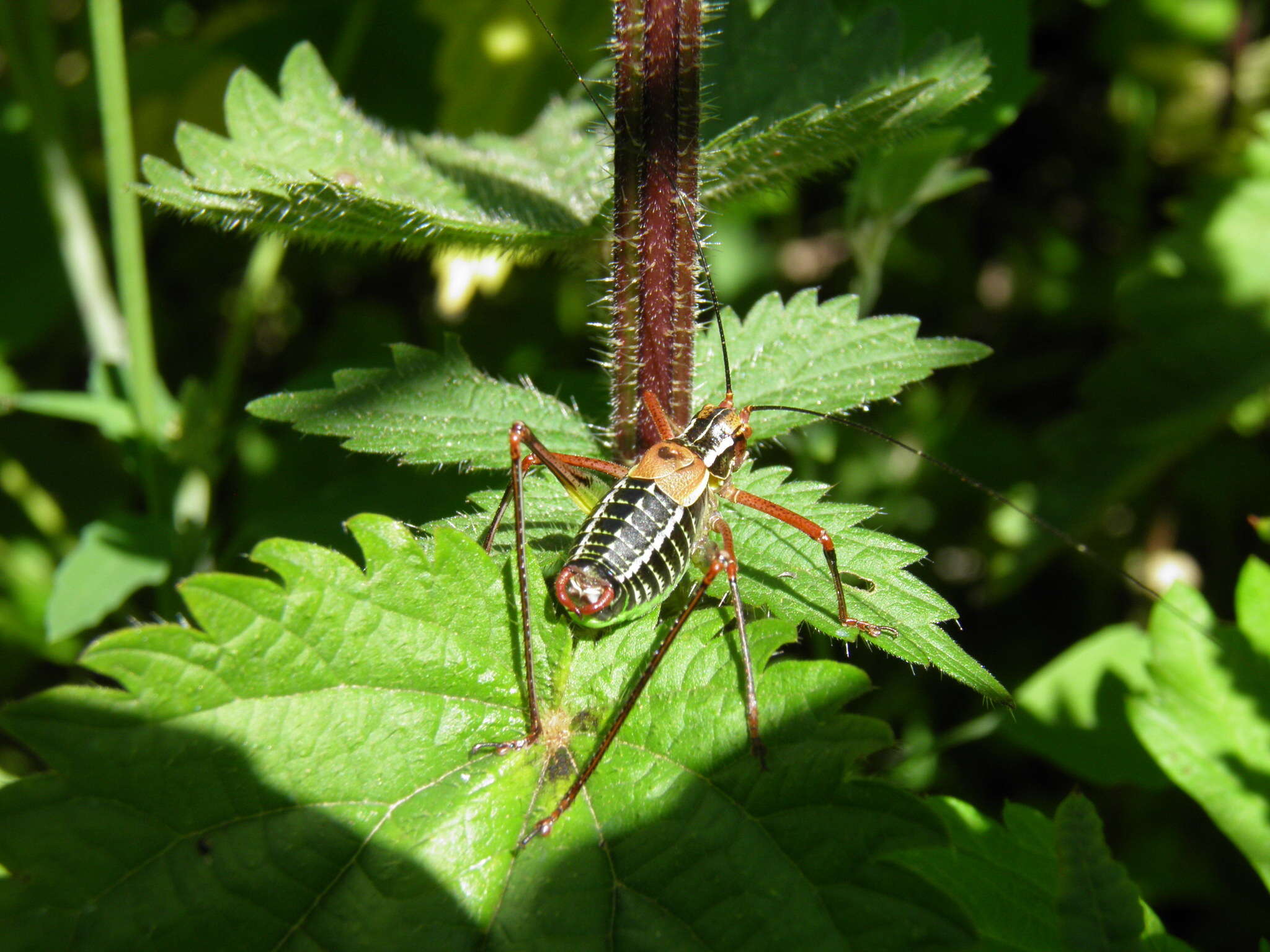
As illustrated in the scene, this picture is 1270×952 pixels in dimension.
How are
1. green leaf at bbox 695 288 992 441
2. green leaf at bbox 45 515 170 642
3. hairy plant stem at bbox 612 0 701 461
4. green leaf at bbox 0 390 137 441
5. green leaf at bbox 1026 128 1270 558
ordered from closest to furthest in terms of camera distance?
hairy plant stem at bbox 612 0 701 461, green leaf at bbox 695 288 992 441, green leaf at bbox 45 515 170 642, green leaf at bbox 0 390 137 441, green leaf at bbox 1026 128 1270 558

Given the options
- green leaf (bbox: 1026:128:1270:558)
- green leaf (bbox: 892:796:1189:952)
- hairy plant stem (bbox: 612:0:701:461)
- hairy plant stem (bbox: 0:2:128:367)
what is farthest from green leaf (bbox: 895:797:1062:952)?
hairy plant stem (bbox: 0:2:128:367)

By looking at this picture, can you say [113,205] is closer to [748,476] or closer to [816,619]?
[748,476]

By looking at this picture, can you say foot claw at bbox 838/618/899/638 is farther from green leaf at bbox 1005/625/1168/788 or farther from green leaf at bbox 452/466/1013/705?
green leaf at bbox 1005/625/1168/788

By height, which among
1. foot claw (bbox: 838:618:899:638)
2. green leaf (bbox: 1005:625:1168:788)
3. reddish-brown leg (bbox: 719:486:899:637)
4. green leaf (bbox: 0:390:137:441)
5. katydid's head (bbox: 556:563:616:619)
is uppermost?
green leaf (bbox: 0:390:137:441)

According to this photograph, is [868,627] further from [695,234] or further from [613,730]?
[695,234]

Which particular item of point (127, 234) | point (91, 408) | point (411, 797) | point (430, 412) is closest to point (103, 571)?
point (91, 408)

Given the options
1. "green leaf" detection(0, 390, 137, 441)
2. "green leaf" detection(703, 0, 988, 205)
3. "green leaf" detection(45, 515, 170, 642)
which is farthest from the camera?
"green leaf" detection(0, 390, 137, 441)

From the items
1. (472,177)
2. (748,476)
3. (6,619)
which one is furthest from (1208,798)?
(6,619)
